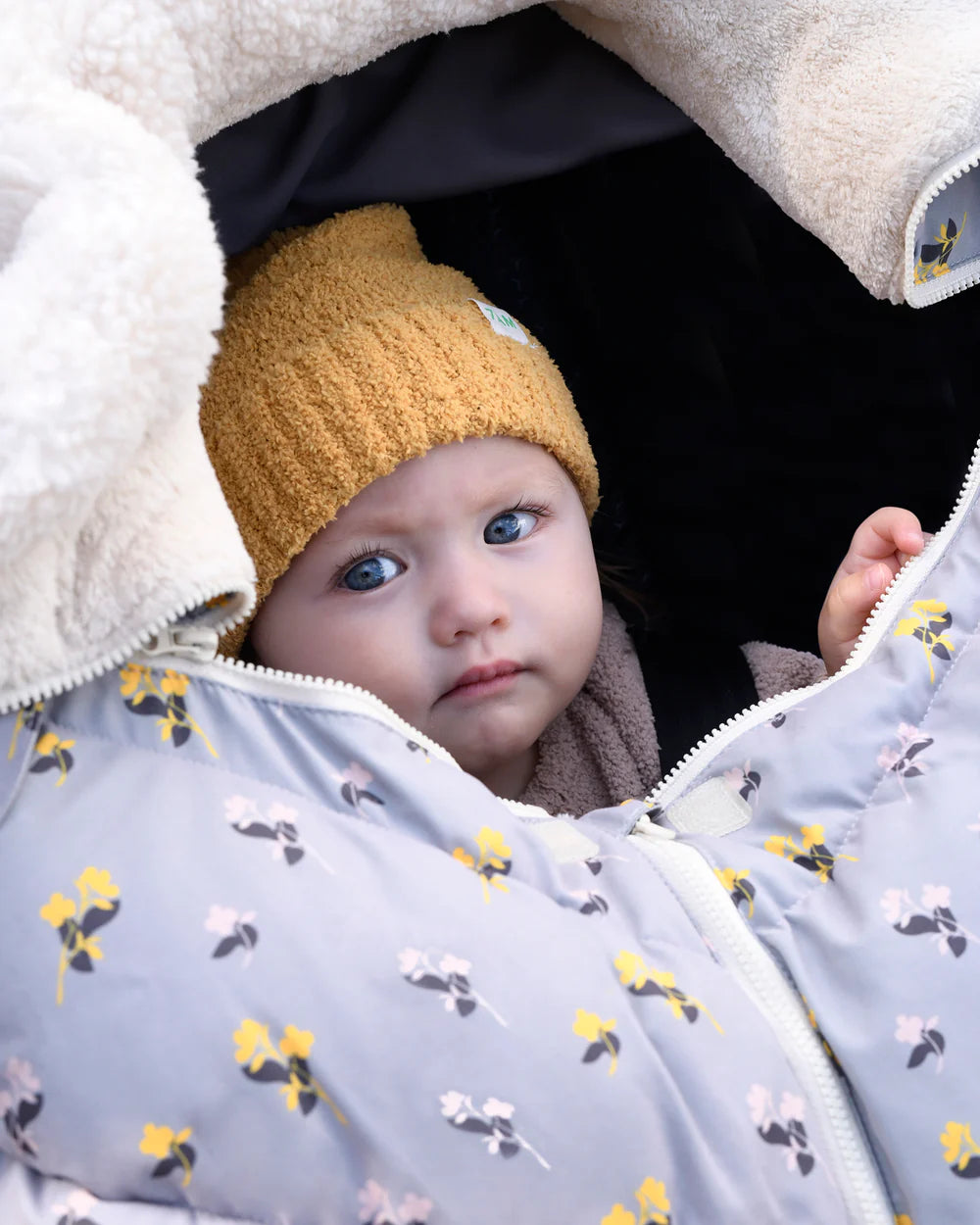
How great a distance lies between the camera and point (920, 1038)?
2.54 ft

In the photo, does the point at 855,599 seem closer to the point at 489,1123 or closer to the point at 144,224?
the point at 489,1123

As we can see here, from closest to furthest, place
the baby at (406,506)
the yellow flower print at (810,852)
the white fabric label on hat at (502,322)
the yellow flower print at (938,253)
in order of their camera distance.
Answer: the yellow flower print at (810,852) < the yellow flower print at (938,253) < the baby at (406,506) < the white fabric label on hat at (502,322)

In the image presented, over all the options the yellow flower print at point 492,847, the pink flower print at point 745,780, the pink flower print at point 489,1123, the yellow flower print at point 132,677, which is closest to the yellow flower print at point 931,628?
the pink flower print at point 745,780

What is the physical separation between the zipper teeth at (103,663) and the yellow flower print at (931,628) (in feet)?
1.75

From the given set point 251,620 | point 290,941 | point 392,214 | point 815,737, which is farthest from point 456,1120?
point 392,214

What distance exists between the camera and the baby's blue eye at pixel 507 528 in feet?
3.73

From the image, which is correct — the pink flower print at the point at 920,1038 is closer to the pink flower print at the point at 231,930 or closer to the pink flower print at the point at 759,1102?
the pink flower print at the point at 759,1102

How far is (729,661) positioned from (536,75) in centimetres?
63

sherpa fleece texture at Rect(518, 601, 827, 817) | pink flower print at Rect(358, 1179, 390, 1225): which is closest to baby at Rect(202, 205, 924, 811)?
sherpa fleece texture at Rect(518, 601, 827, 817)

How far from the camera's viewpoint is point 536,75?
113 centimetres

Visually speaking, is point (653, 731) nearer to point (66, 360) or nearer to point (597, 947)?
point (597, 947)

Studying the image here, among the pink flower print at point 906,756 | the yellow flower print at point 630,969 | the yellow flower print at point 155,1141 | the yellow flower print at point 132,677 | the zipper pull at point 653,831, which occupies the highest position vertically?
the yellow flower print at point 132,677

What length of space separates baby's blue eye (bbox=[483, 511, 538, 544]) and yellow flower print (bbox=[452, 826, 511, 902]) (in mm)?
387

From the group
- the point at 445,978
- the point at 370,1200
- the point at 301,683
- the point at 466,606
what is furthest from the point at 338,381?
the point at 370,1200
